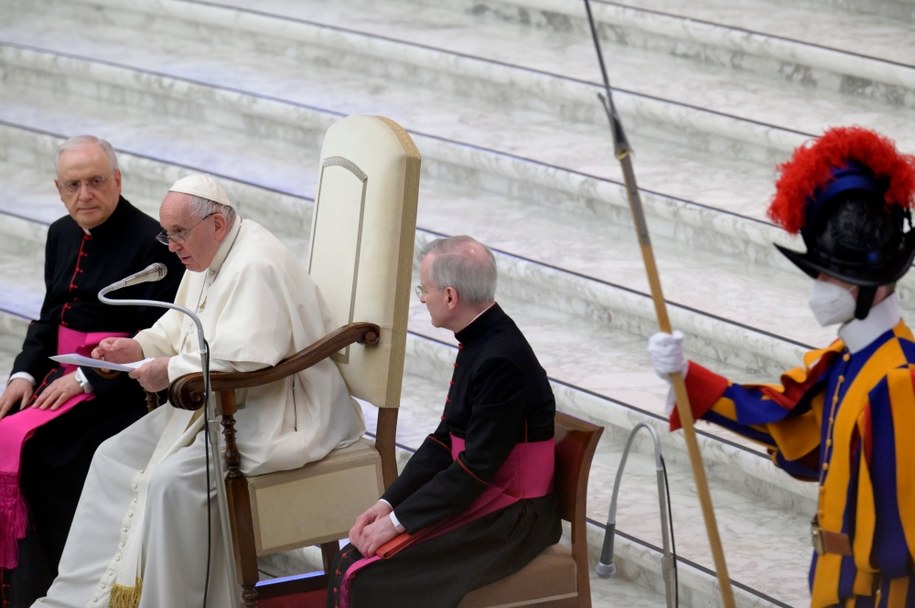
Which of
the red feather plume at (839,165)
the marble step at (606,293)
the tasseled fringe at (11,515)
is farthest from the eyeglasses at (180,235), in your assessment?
the red feather plume at (839,165)

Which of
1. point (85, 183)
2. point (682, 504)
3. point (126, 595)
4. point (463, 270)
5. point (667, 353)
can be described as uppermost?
point (85, 183)

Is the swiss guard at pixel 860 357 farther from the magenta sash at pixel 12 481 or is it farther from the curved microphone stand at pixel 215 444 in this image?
the magenta sash at pixel 12 481

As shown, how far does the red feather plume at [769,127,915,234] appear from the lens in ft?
8.92

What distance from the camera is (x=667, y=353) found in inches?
109

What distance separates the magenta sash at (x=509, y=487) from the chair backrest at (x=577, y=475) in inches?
1.6

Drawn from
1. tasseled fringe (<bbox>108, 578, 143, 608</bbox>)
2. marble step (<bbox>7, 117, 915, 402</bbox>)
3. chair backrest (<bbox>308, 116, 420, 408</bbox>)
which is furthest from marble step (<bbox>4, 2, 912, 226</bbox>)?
tasseled fringe (<bbox>108, 578, 143, 608</bbox>)

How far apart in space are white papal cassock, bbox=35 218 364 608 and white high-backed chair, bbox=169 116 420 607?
0.06 metres

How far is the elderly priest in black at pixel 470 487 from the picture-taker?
342cm

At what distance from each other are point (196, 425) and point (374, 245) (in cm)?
74

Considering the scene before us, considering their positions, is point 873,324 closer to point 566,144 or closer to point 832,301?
point 832,301

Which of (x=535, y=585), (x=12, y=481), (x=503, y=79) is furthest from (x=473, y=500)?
(x=503, y=79)

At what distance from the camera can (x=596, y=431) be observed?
3479 mm

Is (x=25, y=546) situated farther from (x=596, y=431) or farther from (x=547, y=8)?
(x=547, y=8)

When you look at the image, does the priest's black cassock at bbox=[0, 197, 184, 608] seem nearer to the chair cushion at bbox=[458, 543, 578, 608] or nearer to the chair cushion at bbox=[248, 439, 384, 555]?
the chair cushion at bbox=[248, 439, 384, 555]
